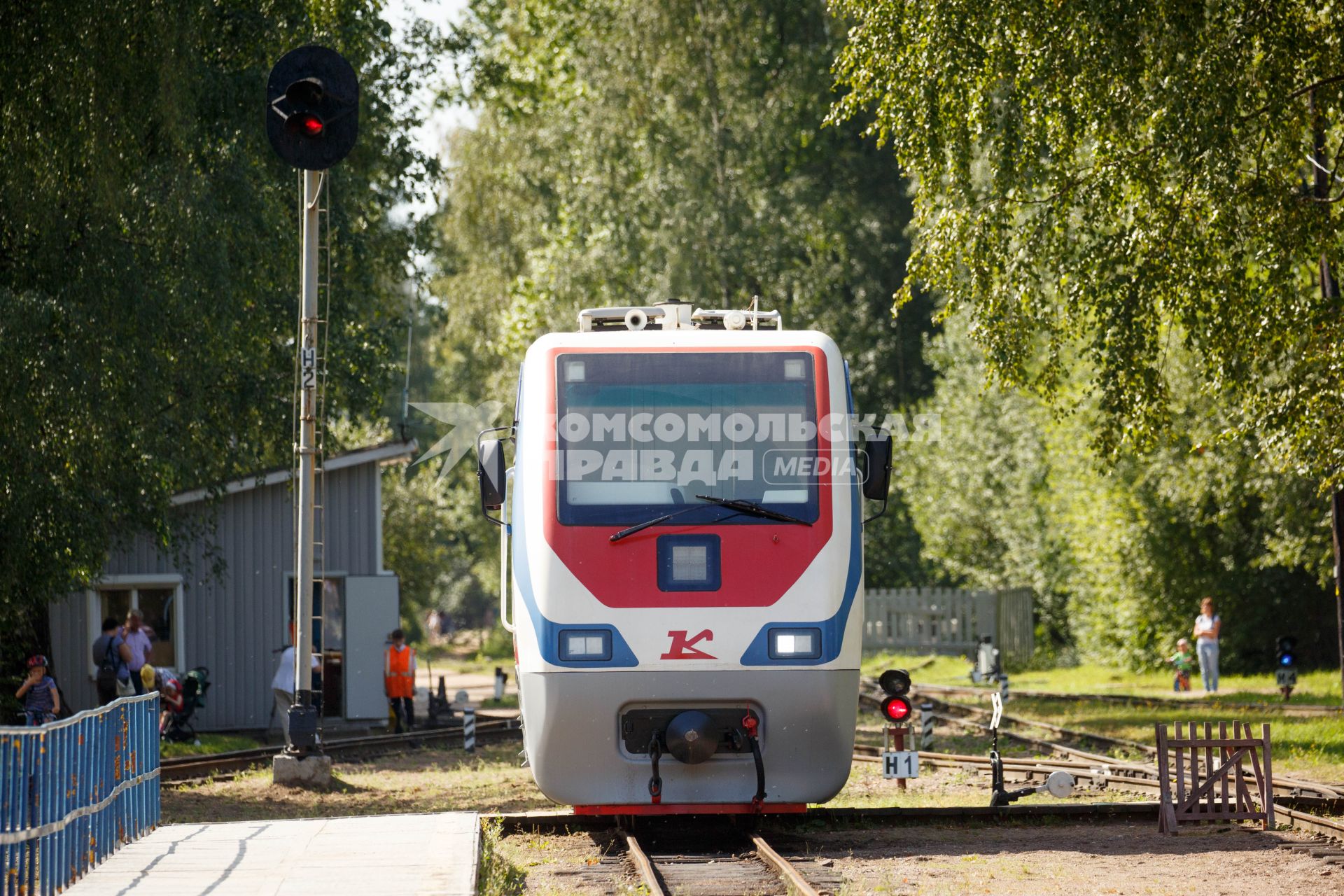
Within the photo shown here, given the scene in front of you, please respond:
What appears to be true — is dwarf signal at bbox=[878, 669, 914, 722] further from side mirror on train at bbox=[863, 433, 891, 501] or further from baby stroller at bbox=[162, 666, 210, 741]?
baby stroller at bbox=[162, 666, 210, 741]

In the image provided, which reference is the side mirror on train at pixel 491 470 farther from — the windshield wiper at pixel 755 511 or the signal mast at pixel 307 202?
the signal mast at pixel 307 202

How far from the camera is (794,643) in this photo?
10.1 m

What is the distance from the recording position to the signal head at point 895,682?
→ 1198 cm

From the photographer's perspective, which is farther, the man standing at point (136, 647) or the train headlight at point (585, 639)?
the man standing at point (136, 647)

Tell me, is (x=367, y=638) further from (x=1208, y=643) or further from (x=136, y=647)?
(x=1208, y=643)

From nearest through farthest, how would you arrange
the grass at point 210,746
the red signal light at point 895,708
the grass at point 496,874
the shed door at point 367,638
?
1. the grass at point 496,874
2. the red signal light at point 895,708
3. the grass at point 210,746
4. the shed door at point 367,638

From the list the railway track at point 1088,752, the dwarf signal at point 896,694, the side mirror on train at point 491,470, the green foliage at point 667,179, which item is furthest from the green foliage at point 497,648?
the side mirror on train at point 491,470

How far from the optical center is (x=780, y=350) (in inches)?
416

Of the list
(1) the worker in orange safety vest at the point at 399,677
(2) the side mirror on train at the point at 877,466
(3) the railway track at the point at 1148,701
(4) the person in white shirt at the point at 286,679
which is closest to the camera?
(2) the side mirror on train at the point at 877,466

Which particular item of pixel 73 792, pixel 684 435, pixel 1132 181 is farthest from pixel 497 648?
pixel 73 792

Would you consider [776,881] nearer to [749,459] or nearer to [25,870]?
[749,459]

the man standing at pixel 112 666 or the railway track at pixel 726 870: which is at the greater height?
the man standing at pixel 112 666

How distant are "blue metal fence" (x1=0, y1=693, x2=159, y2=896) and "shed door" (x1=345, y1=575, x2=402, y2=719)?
A: 12.9m

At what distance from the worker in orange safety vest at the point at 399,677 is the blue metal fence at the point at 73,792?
12.0 m
